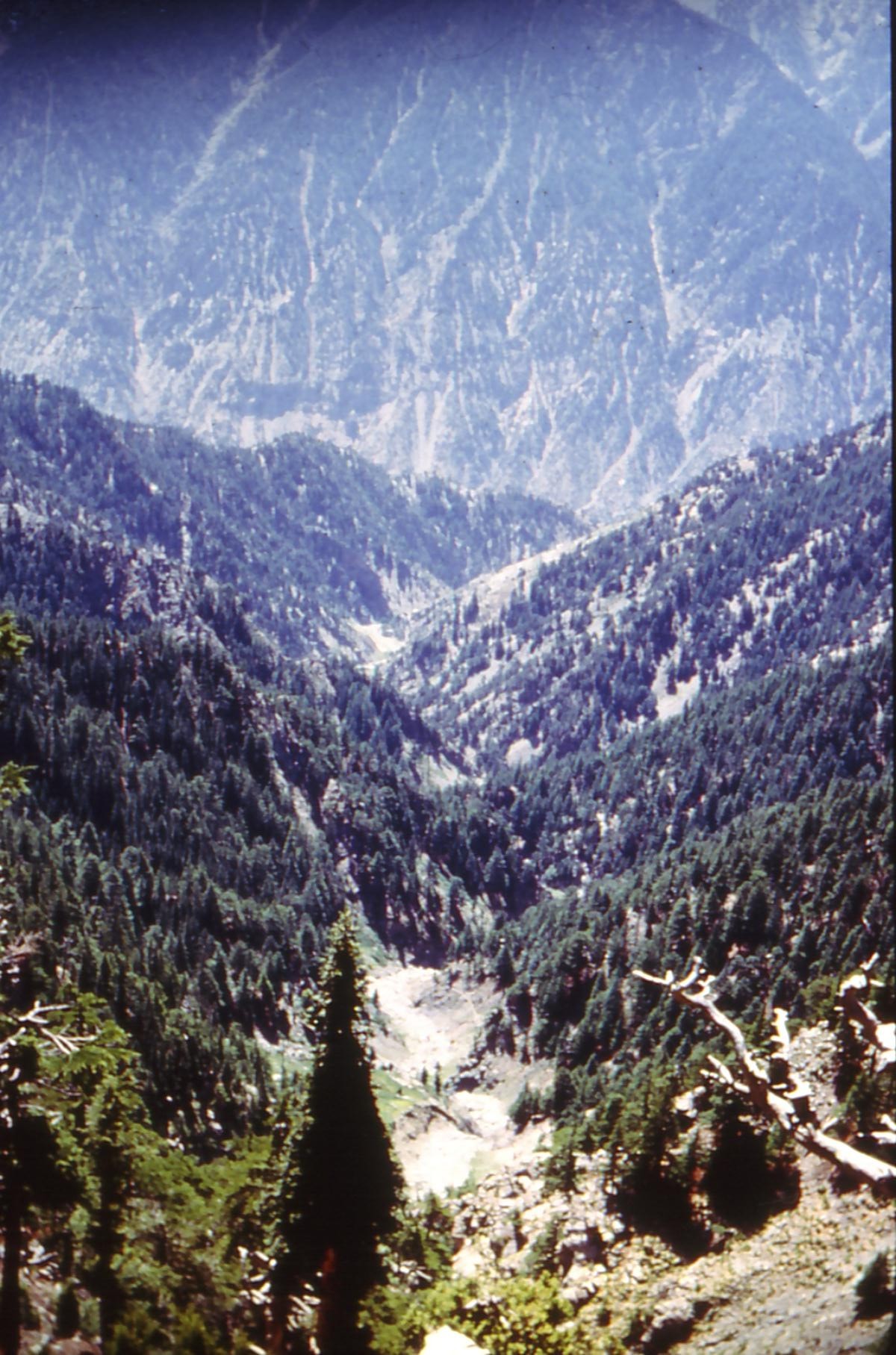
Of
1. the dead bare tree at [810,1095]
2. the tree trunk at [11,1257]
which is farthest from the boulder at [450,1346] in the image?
the dead bare tree at [810,1095]

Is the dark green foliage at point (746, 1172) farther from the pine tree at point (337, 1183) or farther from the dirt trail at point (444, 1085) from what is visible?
the dirt trail at point (444, 1085)

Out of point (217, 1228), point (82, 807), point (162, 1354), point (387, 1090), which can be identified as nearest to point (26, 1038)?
point (162, 1354)

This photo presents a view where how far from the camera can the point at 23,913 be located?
114000 mm

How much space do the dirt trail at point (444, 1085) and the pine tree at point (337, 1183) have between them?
5090 cm

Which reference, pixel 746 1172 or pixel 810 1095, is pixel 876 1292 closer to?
pixel 810 1095

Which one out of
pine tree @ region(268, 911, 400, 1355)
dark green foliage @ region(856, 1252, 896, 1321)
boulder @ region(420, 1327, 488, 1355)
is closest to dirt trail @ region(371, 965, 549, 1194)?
pine tree @ region(268, 911, 400, 1355)

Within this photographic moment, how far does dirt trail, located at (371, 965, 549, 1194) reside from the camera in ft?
373

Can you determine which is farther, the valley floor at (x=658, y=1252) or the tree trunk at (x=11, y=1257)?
the valley floor at (x=658, y=1252)

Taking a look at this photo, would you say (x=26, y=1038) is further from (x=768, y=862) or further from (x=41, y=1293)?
(x=768, y=862)

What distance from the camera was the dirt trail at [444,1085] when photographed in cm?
11369

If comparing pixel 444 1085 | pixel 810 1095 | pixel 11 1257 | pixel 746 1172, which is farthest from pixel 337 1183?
pixel 444 1085

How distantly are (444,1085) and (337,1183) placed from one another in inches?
5029

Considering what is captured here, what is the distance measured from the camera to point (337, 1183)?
1325 inches

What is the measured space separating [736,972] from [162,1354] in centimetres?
11237
